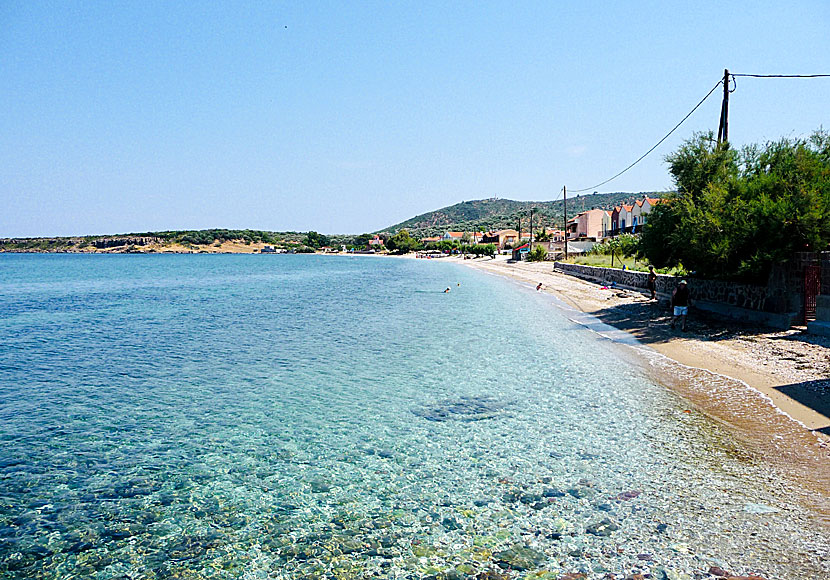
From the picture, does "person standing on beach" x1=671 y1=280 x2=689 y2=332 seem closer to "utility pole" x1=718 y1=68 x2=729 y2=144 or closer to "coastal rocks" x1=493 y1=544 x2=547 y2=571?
"utility pole" x1=718 y1=68 x2=729 y2=144

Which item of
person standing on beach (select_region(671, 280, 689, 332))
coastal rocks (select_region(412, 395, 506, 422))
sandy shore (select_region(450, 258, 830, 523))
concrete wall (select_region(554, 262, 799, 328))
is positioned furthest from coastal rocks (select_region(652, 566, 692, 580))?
person standing on beach (select_region(671, 280, 689, 332))

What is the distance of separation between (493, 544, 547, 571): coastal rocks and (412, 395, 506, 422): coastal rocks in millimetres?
4987

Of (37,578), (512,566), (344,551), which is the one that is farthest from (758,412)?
(37,578)

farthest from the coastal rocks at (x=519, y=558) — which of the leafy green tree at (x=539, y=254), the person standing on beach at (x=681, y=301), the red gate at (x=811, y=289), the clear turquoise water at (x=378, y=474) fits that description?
the leafy green tree at (x=539, y=254)

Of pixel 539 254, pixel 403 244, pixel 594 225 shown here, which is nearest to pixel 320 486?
pixel 539 254

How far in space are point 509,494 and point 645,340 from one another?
14.1 meters

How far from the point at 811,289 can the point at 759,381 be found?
6311 mm

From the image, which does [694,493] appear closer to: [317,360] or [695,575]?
[695,575]

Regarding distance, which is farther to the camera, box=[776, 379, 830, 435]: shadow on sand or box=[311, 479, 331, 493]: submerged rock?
box=[776, 379, 830, 435]: shadow on sand

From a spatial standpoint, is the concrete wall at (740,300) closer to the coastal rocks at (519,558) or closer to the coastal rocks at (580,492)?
the coastal rocks at (580,492)

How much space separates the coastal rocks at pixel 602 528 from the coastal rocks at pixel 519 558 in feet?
2.83

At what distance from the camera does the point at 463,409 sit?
11945mm

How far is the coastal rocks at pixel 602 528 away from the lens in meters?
6.46

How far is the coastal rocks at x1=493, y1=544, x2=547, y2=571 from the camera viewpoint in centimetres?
586
